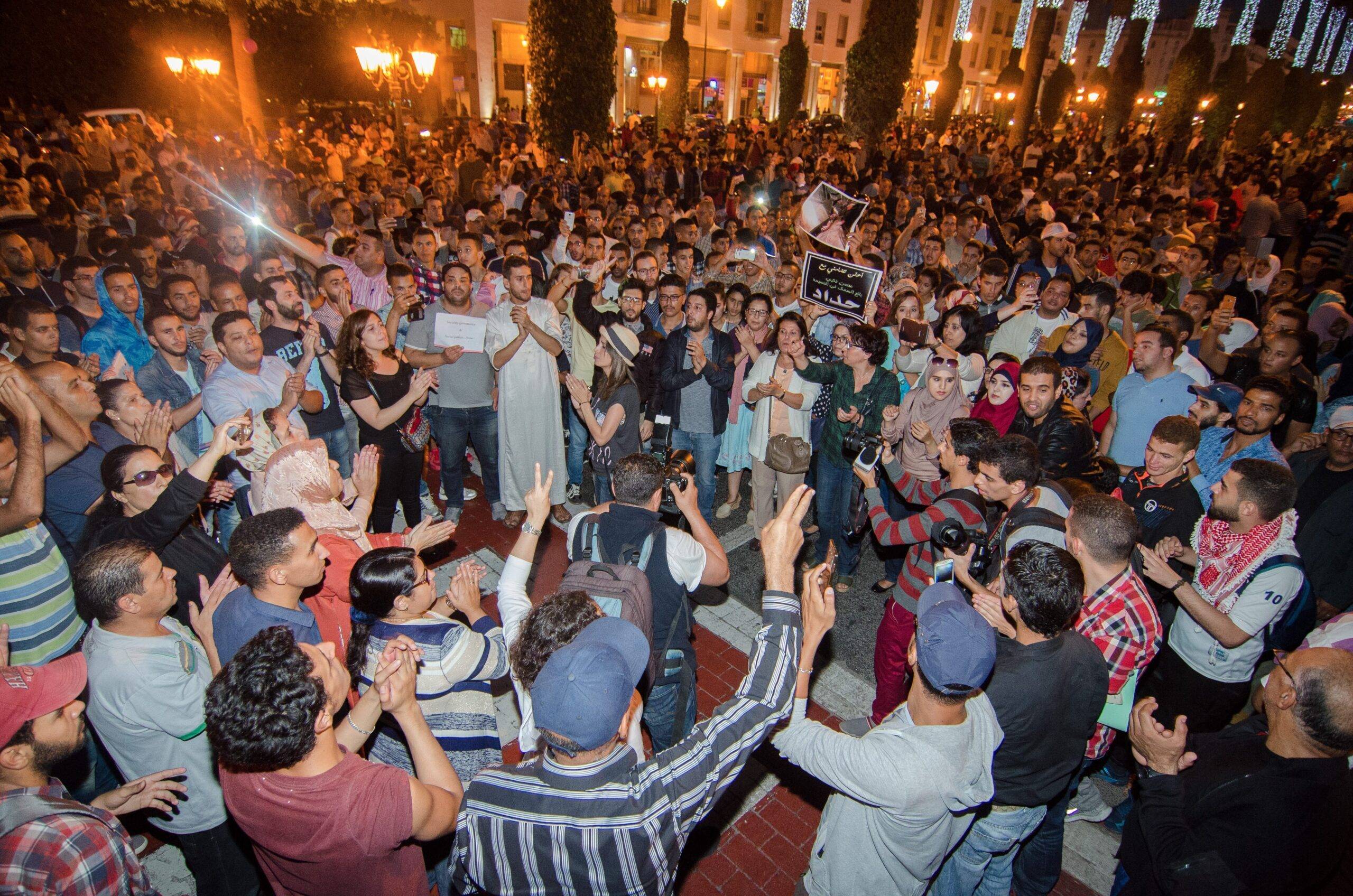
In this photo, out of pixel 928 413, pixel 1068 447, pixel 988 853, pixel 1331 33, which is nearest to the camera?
pixel 988 853

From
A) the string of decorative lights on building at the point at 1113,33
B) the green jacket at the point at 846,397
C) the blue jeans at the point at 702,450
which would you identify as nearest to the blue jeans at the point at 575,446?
the blue jeans at the point at 702,450

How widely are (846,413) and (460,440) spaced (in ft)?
11.5

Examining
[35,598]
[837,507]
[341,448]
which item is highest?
[35,598]

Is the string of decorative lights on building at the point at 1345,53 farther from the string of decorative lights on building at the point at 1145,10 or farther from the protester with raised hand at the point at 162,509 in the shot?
the protester with raised hand at the point at 162,509

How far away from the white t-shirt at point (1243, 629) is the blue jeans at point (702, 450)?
3.60 m

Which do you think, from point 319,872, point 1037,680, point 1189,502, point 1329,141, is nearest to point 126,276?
point 319,872

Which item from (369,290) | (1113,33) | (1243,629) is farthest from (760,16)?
(1243,629)

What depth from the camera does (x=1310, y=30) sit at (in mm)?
59719

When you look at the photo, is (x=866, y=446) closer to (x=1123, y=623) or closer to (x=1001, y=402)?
(x=1123, y=623)

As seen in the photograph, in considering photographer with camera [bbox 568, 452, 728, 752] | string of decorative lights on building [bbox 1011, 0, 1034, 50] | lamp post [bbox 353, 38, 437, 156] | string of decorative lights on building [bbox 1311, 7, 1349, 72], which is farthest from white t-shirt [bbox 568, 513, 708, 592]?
string of decorative lights on building [bbox 1311, 7, 1349, 72]

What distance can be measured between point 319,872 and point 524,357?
14.6ft

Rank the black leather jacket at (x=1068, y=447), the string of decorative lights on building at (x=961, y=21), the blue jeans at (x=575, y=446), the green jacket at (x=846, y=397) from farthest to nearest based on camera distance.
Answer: the string of decorative lights on building at (x=961, y=21) < the blue jeans at (x=575, y=446) < the green jacket at (x=846, y=397) < the black leather jacket at (x=1068, y=447)

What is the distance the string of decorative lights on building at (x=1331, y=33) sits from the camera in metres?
61.5

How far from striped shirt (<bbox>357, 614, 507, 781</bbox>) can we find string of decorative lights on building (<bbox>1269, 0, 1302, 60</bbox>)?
55231 mm
